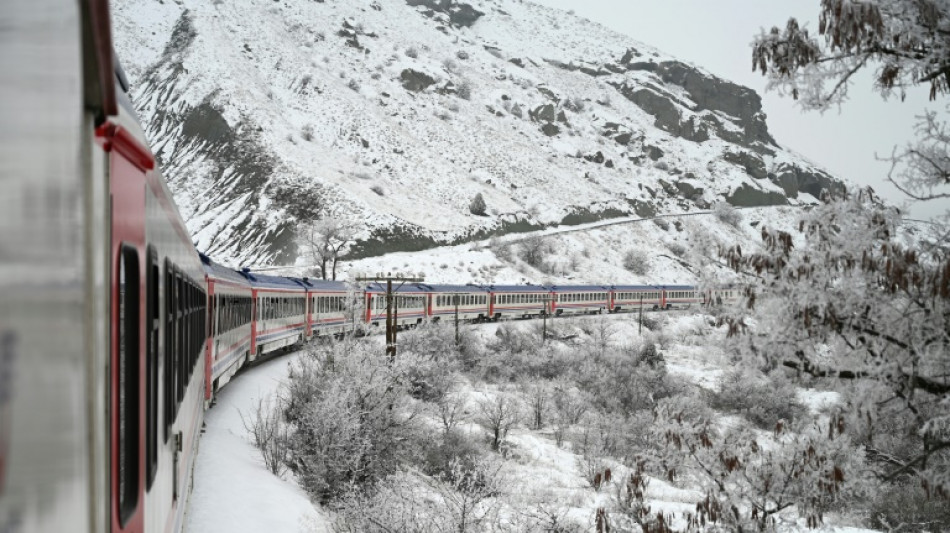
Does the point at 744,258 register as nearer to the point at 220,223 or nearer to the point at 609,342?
the point at 609,342

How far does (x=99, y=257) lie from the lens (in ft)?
5.45

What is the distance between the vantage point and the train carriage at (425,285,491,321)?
1489 inches

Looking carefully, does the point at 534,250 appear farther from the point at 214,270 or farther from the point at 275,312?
the point at 214,270

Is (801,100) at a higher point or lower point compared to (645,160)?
lower

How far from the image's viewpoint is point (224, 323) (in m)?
14.5

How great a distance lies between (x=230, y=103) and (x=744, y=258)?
72.1m

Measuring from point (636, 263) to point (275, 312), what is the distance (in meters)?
A: 60.6

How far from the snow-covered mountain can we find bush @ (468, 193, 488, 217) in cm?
69

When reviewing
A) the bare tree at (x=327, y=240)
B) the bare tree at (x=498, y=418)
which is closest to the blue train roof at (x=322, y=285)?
the bare tree at (x=498, y=418)

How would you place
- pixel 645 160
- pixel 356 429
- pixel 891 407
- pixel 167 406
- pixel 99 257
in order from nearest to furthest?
1. pixel 99 257
2. pixel 167 406
3. pixel 891 407
4. pixel 356 429
5. pixel 645 160

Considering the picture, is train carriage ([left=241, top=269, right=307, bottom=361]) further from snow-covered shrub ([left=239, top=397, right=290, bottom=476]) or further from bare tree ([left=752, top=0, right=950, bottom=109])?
bare tree ([left=752, top=0, right=950, bottom=109])

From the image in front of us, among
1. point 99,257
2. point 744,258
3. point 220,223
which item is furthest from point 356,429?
point 220,223

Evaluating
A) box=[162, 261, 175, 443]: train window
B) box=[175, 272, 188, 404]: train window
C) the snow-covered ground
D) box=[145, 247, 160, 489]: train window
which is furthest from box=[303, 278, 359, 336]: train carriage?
box=[145, 247, 160, 489]: train window

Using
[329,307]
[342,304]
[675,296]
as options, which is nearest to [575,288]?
[675,296]
